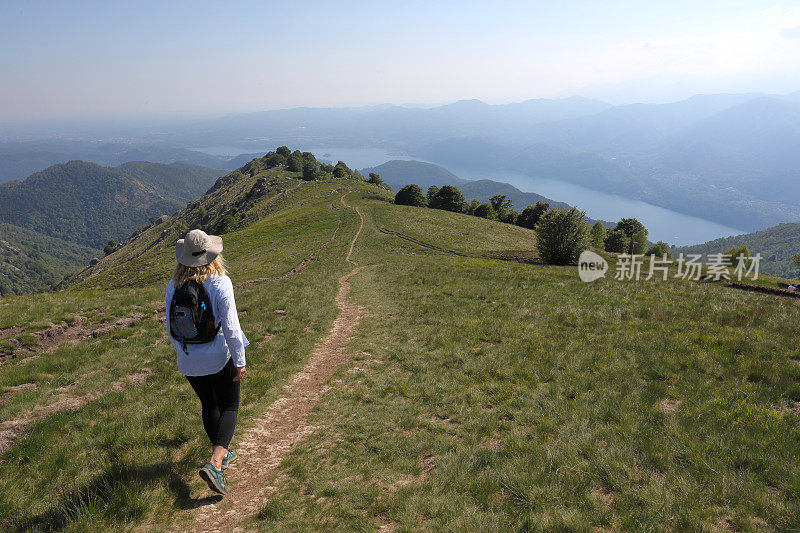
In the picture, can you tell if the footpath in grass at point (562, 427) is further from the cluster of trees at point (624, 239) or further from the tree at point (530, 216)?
the tree at point (530, 216)

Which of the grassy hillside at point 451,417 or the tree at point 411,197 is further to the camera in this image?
the tree at point 411,197

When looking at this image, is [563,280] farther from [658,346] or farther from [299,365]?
[299,365]

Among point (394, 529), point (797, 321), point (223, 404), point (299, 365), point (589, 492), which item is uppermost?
point (797, 321)

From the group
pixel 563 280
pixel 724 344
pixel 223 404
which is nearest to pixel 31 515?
pixel 223 404

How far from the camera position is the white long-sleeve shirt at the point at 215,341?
5.36m

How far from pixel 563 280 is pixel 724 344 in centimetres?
1157

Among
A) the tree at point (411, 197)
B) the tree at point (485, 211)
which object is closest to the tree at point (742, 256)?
the tree at point (485, 211)

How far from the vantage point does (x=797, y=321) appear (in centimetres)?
1284

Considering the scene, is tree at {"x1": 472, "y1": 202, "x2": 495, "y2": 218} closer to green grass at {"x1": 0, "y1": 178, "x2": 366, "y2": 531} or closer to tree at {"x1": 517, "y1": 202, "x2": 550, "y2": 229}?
tree at {"x1": 517, "y1": 202, "x2": 550, "y2": 229}

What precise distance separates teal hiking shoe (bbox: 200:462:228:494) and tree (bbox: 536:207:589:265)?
37.6 metres

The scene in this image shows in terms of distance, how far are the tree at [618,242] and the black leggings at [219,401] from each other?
79.7 meters

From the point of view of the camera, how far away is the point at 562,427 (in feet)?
24.2

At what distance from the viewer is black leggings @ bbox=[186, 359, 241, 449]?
5652mm

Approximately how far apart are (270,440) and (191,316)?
4.04 metres
